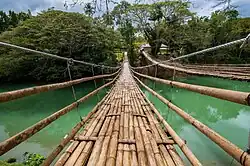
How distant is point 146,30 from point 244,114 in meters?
8.17

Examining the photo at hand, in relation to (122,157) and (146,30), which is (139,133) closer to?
(122,157)

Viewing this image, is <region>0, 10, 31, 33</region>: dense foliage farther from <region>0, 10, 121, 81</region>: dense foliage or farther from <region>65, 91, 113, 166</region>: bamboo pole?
<region>65, 91, 113, 166</region>: bamboo pole

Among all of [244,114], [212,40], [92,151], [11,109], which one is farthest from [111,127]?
[212,40]

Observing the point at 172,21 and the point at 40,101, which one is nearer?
the point at 40,101

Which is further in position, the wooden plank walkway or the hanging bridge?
the wooden plank walkway

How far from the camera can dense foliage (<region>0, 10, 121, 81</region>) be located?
937 cm

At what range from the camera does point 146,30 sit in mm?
13102

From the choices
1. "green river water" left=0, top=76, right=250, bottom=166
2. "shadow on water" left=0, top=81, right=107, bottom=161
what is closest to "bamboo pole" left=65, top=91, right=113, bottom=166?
"green river water" left=0, top=76, right=250, bottom=166

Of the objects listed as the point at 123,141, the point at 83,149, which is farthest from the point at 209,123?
the point at 83,149

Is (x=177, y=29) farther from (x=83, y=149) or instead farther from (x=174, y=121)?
(x=83, y=149)

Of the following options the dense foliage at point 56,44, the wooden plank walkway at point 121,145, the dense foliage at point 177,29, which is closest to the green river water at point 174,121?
the wooden plank walkway at point 121,145

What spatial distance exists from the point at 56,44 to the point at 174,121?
19.9 feet

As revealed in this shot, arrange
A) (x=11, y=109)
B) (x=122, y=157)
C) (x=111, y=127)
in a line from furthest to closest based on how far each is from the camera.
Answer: (x=11, y=109), (x=111, y=127), (x=122, y=157)

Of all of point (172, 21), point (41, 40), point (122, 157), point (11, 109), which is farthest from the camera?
point (172, 21)
